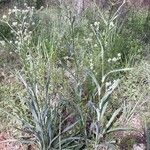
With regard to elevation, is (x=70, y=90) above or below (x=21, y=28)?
below

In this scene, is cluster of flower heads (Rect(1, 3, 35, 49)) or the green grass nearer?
the green grass

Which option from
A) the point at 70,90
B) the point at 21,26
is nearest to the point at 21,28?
the point at 21,26

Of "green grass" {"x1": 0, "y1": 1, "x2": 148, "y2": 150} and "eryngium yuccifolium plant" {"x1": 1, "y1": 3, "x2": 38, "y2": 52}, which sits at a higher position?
"eryngium yuccifolium plant" {"x1": 1, "y1": 3, "x2": 38, "y2": 52}

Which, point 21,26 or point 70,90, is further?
point 21,26

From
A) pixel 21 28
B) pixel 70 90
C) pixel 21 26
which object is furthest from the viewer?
pixel 21 28

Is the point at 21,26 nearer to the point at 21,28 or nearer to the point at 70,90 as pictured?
the point at 21,28

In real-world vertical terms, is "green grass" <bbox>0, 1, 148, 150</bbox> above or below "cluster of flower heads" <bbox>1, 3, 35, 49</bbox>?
below

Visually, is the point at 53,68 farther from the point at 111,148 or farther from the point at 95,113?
the point at 111,148

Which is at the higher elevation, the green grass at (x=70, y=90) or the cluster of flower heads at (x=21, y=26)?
the cluster of flower heads at (x=21, y=26)

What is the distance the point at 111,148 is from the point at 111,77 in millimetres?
1282

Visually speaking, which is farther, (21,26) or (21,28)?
(21,28)

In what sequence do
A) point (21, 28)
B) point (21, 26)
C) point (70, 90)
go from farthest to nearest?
point (21, 28)
point (21, 26)
point (70, 90)

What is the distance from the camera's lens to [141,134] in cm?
421

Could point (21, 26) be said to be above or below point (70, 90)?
above
